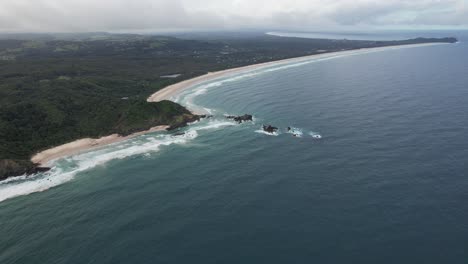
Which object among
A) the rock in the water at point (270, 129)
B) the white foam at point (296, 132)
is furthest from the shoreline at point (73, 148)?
the white foam at point (296, 132)

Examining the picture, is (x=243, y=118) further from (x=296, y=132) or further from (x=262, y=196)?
(x=262, y=196)

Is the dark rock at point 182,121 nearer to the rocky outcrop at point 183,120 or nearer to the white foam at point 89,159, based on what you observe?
the rocky outcrop at point 183,120

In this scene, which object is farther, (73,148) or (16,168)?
(73,148)

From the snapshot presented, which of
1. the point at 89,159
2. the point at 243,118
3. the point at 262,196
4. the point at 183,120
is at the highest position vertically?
the point at 243,118

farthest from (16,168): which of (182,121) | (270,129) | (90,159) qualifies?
(270,129)

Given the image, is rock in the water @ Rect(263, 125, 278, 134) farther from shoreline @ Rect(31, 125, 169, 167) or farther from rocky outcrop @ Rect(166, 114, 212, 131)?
shoreline @ Rect(31, 125, 169, 167)

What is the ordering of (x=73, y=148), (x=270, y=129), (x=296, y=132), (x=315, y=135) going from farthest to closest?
(x=270, y=129)
(x=296, y=132)
(x=73, y=148)
(x=315, y=135)

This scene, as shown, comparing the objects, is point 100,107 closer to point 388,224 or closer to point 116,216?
point 116,216

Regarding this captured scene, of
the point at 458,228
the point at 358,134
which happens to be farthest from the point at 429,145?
the point at 458,228
